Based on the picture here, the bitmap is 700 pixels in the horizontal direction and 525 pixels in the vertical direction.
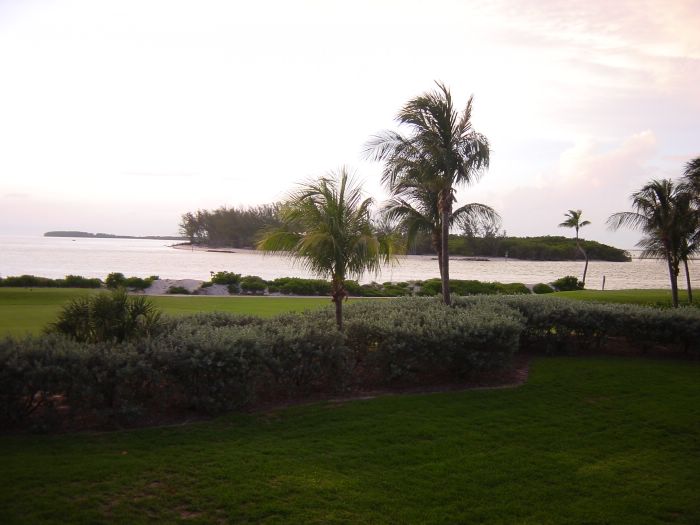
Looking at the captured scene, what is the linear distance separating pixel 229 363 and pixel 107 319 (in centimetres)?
250

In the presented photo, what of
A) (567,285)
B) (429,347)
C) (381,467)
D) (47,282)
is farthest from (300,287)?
(381,467)

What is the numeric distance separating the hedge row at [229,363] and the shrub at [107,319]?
0.41 metres

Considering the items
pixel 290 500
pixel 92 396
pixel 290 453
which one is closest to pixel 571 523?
pixel 290 500

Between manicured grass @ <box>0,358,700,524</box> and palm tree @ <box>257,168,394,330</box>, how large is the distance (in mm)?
2634

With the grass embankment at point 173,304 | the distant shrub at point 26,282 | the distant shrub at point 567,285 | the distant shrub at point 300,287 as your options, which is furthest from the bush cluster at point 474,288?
the distant shrub at point 26,282

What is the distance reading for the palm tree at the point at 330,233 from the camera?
951 cm

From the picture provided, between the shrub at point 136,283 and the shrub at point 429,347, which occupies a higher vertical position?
the shrub at point 136,283

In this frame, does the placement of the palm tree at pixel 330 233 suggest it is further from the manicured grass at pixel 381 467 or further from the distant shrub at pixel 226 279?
the distant shrub at pixel 226 279

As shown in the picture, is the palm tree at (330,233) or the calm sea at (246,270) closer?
the palm tree at (330,233)

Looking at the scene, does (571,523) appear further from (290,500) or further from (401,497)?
(290,500)

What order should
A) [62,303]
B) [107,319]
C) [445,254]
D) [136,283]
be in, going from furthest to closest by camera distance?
[136,283] → [62,303] → [445,254] → [107,319]

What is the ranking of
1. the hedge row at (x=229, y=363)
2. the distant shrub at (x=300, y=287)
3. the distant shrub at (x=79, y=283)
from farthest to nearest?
the distant shrub at (x=300, y=287)
the distant shrub at (x=79, y=283)
the hedge row at (x=229, y=363)

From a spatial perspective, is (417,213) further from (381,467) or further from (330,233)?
(381,467)

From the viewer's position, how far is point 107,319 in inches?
323
